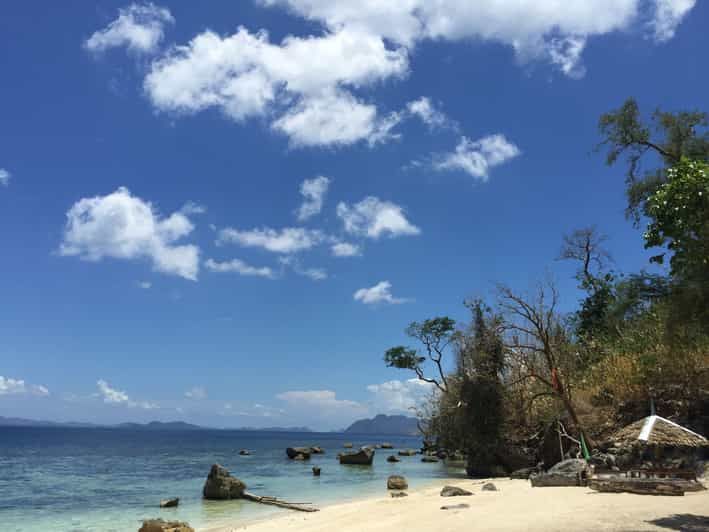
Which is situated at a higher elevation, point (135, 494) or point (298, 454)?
point (135, 494)

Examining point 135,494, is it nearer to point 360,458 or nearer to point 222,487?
point 222,487

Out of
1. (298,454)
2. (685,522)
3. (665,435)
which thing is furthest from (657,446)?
(298,454)

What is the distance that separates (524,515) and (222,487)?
14.3 metres

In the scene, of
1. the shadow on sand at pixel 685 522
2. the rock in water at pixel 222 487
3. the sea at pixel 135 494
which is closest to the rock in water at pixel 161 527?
the sea at pixel 135 494

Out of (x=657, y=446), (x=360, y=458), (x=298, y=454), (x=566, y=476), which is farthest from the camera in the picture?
(x=298, y=454)

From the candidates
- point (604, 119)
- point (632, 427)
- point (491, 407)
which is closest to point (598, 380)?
point (491, 407)

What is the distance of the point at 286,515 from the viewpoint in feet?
56.6

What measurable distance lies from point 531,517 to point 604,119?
63.9 ft

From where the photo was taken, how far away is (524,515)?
1145 cm

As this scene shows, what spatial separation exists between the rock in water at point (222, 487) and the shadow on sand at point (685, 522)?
54.3 feet

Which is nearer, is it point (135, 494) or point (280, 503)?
point (280, 503)

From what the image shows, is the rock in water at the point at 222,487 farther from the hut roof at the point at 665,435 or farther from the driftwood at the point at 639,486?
the hut roof at the point at 665,435

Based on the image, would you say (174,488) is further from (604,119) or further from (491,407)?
(604,119)

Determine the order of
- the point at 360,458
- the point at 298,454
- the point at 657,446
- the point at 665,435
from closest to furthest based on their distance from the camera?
1. the point at 665,435
2. the point at 657,446
3. the point at 360,458
4. the point at 298,454
